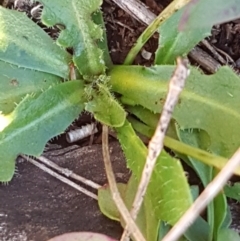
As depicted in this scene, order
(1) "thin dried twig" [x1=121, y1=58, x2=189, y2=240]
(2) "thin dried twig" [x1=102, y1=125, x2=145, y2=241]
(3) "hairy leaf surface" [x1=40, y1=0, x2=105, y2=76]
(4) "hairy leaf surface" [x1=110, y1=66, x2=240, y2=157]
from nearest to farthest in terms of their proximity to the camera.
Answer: (1) "thin dried twig" [x1=121, y1=58, x2=189, y2=240]
(2) "thin dried twig" [x1=102, y1=125, x2=145, y2=241]
(4) "hairy leaf surface" [x1=110, y1=66, x2=240, y2=157]
(3) "hairy leaf surface" [x1=40, y1=0, x2=105, y2=76]

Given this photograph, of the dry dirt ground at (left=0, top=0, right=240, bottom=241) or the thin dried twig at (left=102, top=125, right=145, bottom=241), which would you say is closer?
the thin dried twig at (left=102, top=125, right=145, bottom=241)

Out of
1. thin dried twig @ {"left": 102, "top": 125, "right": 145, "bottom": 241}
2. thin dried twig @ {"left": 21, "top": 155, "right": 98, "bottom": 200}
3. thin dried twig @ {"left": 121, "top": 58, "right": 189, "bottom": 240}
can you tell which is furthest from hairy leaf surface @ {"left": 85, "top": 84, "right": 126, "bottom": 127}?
thin dried twig @ {"left": 121, "top": 58, "right": 189, "bottom": 240}

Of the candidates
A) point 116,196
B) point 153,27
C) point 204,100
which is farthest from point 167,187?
point 153,27

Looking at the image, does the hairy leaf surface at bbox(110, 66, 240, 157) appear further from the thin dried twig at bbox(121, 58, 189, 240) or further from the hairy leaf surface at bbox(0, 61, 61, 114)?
the thin dried twig at bbox(121, 58, 189, 240)

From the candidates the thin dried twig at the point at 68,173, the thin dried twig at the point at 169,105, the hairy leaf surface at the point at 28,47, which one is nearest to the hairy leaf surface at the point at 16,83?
the hairy leaf surface at the point at 28,47

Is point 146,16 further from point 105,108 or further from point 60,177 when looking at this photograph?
point 60,177
